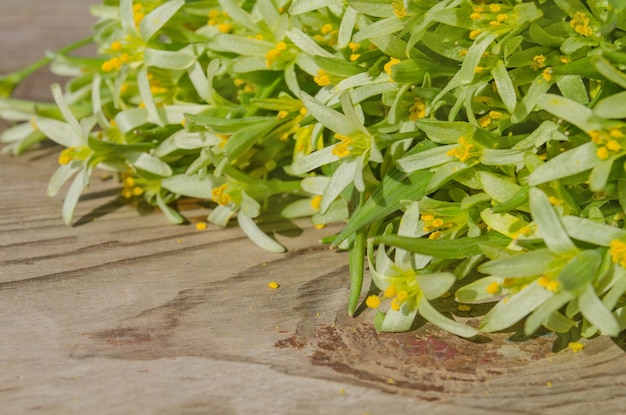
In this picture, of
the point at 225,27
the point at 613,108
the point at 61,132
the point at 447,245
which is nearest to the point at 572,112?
the point at 613,108

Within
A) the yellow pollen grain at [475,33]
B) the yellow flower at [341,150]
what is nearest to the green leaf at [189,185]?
the yellow flower at [341,150]

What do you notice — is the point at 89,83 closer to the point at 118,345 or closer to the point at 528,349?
the point at 118,345

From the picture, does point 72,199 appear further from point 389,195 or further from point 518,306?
point 518,306

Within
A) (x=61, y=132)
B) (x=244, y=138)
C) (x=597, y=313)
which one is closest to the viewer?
(x=597, y=313)

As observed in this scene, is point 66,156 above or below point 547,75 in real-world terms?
below

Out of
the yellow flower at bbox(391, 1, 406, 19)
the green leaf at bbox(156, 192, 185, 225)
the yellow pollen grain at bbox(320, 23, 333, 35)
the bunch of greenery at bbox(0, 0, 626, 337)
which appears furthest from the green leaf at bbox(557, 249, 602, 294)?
the green leaf at bbox(156, 192, 185, 225)

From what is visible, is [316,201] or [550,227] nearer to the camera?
[550,227]
